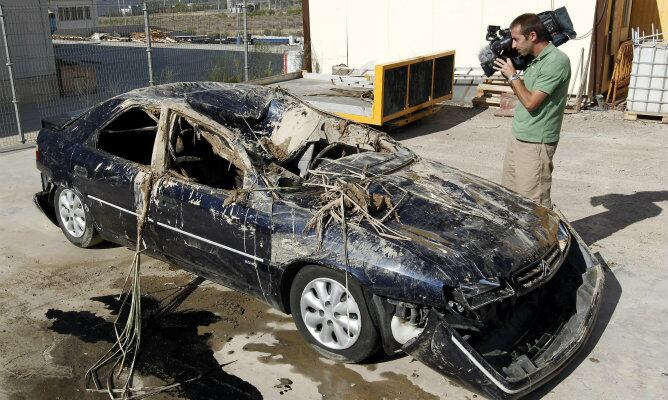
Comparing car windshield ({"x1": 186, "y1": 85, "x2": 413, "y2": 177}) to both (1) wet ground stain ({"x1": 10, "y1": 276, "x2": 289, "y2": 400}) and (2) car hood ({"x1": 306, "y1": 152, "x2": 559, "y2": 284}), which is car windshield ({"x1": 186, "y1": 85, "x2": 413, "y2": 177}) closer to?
(2) car hood ({"x1": 306, "y1": 152, "x2": 559, "y2": 284})

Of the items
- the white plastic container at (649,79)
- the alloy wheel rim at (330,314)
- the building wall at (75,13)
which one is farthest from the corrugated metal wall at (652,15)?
Result: the building wall at (75,13)

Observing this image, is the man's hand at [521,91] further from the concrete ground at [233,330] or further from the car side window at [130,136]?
→ the car side window at [130,136]

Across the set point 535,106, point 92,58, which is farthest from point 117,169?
point 92,58

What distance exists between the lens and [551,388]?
13.0 feet

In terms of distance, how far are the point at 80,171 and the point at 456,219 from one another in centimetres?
322

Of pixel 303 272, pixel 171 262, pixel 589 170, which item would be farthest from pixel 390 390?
pixel 589 170

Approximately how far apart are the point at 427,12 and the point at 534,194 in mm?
9186

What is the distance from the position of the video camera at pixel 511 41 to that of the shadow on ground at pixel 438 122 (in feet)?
17.9

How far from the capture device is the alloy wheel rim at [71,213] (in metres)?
A: 5.75

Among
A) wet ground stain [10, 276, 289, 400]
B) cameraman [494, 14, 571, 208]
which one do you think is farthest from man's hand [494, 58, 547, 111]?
wet ground stain [10, 276, 289, 400]

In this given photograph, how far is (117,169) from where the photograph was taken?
16.8ft

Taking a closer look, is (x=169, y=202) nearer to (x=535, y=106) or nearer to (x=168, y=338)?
(x=168, y=338)

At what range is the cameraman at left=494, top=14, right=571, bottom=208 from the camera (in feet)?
15.8

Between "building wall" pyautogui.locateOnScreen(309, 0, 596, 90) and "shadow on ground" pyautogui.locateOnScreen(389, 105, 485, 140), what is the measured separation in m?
1.40
